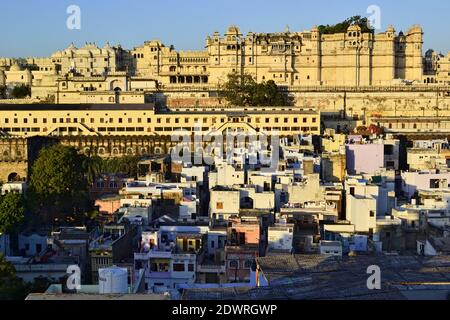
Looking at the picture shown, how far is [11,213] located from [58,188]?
3985mm

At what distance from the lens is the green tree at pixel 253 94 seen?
36.5m

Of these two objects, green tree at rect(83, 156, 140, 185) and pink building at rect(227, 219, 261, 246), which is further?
green tree at rect(83, 156, 140, 185)

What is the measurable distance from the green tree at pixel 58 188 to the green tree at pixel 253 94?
14.2 meters

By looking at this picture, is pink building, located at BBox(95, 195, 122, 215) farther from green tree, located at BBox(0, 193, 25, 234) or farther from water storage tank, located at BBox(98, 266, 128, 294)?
water storage tank, located at BBox(98, 266, 128, 294)

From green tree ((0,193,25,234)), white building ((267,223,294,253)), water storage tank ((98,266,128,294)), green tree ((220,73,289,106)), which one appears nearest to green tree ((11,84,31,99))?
green tree ((220,73,289,106))

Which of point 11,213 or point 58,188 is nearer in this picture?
point 11,213

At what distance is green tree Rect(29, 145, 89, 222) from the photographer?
21.0m

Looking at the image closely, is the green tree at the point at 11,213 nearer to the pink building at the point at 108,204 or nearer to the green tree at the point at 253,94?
the pink building at the point at 108,204

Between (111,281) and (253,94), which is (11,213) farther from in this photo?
(253,94)

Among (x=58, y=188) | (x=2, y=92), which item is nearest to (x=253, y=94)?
(x=58, y=188)

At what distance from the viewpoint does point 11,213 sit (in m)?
17.8

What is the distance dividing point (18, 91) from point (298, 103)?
659 inches

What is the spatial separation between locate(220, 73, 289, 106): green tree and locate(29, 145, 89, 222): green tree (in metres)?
14.2
